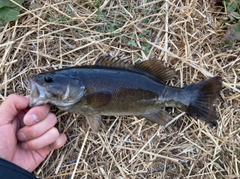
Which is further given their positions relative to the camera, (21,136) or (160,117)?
(160,117)

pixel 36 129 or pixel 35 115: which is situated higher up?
pixel 35 115

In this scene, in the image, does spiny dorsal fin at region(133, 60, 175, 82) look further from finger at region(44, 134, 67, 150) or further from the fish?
finger at region(44, 134, 67, 150)

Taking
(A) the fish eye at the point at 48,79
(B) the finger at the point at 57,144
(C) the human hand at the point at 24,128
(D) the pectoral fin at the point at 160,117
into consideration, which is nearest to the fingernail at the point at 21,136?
(C) the human hand at the point at 24,128

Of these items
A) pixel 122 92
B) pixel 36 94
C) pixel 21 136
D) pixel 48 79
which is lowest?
pixel 21 136

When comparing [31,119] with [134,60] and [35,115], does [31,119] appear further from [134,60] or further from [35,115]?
[134,60]

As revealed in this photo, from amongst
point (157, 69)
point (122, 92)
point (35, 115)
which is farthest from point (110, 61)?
point (35, 115)

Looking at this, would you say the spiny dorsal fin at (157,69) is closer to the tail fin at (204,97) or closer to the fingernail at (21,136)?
the tail fin at (204,97)

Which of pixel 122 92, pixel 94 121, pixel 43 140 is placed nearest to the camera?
pixel 43 140
